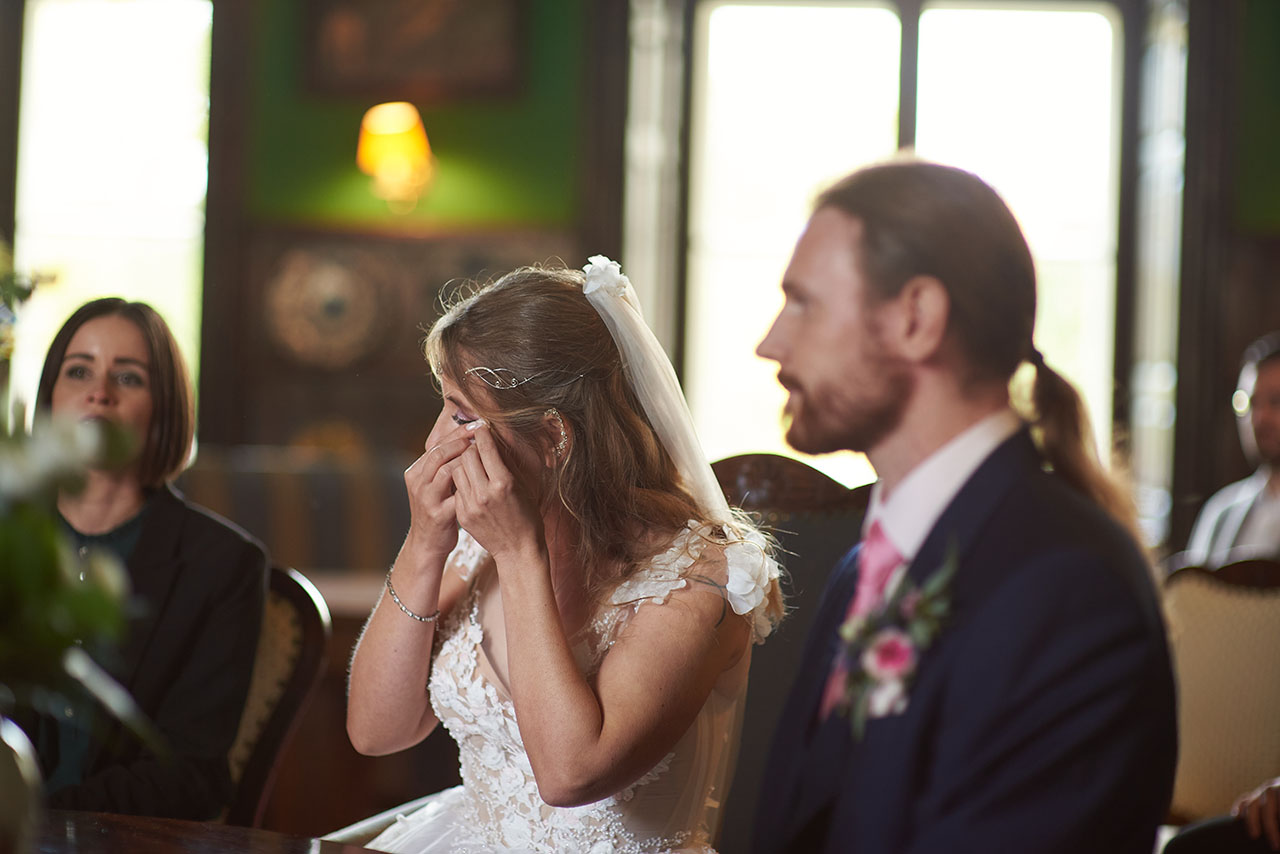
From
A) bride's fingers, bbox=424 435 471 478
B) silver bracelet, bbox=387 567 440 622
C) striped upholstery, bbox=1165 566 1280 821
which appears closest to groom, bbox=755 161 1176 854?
bride's fingers, bbox=424 435 471 478

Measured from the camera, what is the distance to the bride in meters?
1.64

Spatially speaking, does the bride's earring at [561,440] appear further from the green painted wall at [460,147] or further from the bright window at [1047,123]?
the bright window at [1047,123]

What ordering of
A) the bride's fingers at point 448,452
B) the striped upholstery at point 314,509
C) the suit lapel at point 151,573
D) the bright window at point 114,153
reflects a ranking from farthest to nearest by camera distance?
the bright window at point 114,153
the striped upholstery at point 314,509
the suit lapel at point 151,573
the bride's fingers at point 448,452

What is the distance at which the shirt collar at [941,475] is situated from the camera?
37.3 inches

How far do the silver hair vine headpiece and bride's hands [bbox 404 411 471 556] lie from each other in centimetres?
7

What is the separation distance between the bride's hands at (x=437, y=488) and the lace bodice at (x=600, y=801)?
0.62 feet

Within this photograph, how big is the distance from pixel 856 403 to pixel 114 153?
6780 millimetres

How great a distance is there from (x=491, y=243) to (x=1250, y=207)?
385 centimetres

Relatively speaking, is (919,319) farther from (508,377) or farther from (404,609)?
(404,609)

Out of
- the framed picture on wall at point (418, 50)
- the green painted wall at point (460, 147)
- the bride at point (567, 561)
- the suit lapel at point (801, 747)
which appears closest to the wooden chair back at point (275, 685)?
the bride at point (567, 561)

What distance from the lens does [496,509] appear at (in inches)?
62.6

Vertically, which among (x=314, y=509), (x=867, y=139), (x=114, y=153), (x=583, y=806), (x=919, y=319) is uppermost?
(x=867, y=139)

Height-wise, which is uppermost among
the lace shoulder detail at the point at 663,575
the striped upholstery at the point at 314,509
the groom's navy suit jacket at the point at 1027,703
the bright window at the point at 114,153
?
the bright window at the point at 114,153

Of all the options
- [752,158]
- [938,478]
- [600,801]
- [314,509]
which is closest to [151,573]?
[600,801]
